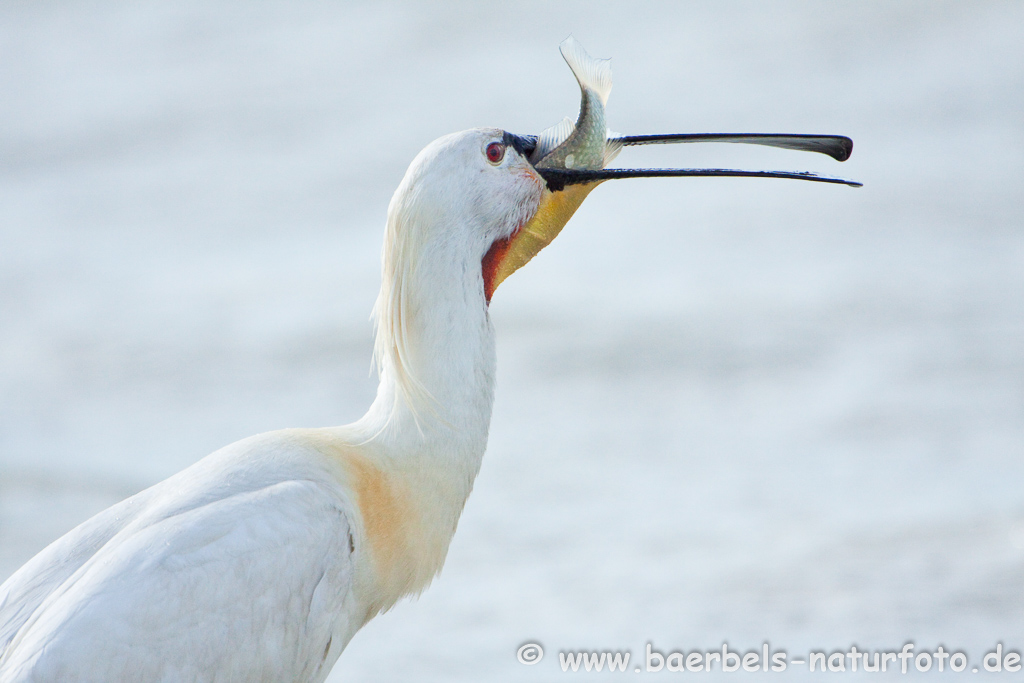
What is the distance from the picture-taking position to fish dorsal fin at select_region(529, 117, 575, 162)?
3.53m

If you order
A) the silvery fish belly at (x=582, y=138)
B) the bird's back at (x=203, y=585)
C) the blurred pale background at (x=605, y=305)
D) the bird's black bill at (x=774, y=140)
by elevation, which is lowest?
the bird's back at (x=203, y=585)

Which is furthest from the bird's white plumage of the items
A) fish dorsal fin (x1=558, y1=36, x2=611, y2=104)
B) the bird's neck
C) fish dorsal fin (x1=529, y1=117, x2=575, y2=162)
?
fish dorsal fin (x1=558, y1=36, x2=611, y2=104)

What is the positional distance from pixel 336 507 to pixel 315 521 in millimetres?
78

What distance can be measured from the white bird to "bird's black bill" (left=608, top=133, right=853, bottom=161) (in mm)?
189

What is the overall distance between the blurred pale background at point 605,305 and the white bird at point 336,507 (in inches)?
71.2

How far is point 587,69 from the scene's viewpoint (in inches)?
143

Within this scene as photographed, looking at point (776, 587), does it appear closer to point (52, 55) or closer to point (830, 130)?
point (830, 130)

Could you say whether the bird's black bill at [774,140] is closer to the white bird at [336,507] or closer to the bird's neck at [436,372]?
the white bird at [336,507]

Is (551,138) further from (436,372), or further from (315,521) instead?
(315,521)

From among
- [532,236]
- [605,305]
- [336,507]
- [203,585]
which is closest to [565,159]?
[532,236]

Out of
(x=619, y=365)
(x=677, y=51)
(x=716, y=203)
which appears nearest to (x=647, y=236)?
(x=716, y=203)

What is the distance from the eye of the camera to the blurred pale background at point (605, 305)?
5.42 metres

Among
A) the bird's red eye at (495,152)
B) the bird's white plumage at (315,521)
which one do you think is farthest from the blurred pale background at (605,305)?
the bird's red eye at (495,152)

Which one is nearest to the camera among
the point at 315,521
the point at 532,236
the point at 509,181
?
the point at 315,521
